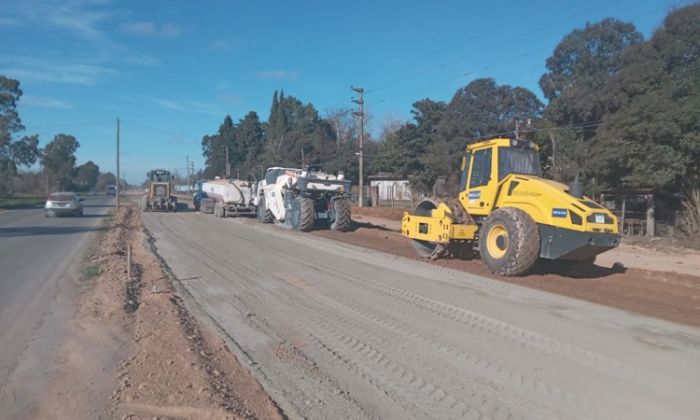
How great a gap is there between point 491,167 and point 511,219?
5.60 feet

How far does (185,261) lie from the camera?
42.5ft

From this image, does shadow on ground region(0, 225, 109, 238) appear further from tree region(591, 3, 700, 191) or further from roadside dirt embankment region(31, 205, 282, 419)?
tree region(591, 3, 700, 191)

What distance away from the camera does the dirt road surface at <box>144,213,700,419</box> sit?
15.8 ft

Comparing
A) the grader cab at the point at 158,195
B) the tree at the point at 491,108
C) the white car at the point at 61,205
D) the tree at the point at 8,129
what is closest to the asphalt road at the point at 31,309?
the white car at the point at 61,205

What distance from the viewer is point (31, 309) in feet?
27.7

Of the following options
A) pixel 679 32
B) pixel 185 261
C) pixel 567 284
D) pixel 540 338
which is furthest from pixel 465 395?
pixel 679 32

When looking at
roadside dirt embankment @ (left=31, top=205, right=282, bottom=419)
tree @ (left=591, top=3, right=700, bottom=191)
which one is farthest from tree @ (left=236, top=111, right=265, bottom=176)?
roadside dirt embankment @ (left=31, top=205, right=282, bottom=419)

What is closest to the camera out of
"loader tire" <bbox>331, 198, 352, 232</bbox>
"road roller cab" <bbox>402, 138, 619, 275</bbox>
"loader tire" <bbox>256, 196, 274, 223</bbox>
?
"road roller cab" <bbox>402, 138, 619, 275</bbox>

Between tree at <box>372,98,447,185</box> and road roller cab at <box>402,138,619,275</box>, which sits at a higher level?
tree at <box>372,98,447,185</box>

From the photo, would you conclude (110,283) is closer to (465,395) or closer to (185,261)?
(185,261)

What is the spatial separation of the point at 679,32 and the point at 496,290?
24.5 metres

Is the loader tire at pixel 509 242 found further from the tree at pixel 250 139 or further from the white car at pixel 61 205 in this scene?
the tree at pixel 250 139

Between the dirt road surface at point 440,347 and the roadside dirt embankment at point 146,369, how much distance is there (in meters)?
0.32

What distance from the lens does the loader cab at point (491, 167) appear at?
11672 mm
